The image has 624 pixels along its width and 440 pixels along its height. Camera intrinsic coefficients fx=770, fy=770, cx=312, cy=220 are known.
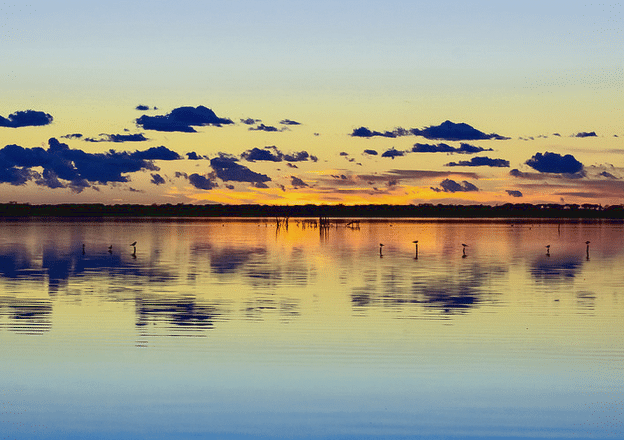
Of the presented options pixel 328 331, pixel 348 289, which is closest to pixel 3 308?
pixel 328 331

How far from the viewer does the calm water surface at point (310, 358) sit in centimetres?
1560

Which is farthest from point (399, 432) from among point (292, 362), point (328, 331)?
point (328, 331)

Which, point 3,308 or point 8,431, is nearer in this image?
point 8,431

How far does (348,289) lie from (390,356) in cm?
1777

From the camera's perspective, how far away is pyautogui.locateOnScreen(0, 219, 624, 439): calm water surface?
1560cm

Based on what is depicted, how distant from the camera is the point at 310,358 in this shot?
2156 centimetres

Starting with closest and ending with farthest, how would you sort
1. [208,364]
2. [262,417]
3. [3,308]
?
[262,417], [208,364], [3,308]

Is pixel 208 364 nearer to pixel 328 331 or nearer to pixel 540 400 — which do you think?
pixel 328 331

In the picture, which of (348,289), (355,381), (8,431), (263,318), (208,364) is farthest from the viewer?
(348,289)

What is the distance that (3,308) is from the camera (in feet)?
103

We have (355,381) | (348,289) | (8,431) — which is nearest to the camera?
(8,431)

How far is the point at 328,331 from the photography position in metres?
26.2

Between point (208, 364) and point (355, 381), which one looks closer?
point (355, 381)

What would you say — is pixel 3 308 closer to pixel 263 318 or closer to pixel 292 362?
pixel 263 318
